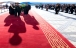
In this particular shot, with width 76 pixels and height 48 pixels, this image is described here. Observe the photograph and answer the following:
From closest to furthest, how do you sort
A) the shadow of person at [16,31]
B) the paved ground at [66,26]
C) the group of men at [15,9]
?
the shadow of person at [16,31] → the paved ground at [66,26] → the group of men at [15,9]

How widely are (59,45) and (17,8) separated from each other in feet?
44.4

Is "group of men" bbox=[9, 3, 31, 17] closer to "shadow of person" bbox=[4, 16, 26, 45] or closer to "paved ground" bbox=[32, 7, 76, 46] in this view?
"paved ground" bbox=[32, 7, 76, 46]

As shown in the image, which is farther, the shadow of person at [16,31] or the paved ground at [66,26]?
the paved ground at [66,26]

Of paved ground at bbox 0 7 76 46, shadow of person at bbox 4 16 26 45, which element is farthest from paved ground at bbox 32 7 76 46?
shadow of person at bbox 4 16 26 45

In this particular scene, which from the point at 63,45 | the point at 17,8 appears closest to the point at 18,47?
the point at 63,45

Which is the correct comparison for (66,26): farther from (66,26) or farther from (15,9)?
(15,9)

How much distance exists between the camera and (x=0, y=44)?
22.4ft

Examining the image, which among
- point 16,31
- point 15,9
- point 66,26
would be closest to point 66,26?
point 66,26

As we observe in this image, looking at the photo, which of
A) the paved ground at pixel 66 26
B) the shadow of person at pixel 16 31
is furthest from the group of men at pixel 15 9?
the shadow of person at pixel 16 31

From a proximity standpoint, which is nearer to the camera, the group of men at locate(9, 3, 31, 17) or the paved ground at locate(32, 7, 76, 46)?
the paved ground at locate(32, 7, 76, 46)

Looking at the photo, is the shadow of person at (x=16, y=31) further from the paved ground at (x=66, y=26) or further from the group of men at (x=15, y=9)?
the group of men at (x=15, y=9)

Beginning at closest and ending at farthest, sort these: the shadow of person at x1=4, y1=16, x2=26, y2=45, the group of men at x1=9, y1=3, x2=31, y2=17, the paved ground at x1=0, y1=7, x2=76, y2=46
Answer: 1. the shadow of person at x1=4, y1=16, x2=26, y2=45
2. the paved ground at x1=0, y1=7, x2=76, y2=46
3. the group of men at x1=9, y1=3, x2=31, y2=17

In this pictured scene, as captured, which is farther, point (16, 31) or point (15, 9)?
point (15, 9)

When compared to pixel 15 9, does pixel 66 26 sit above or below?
below
